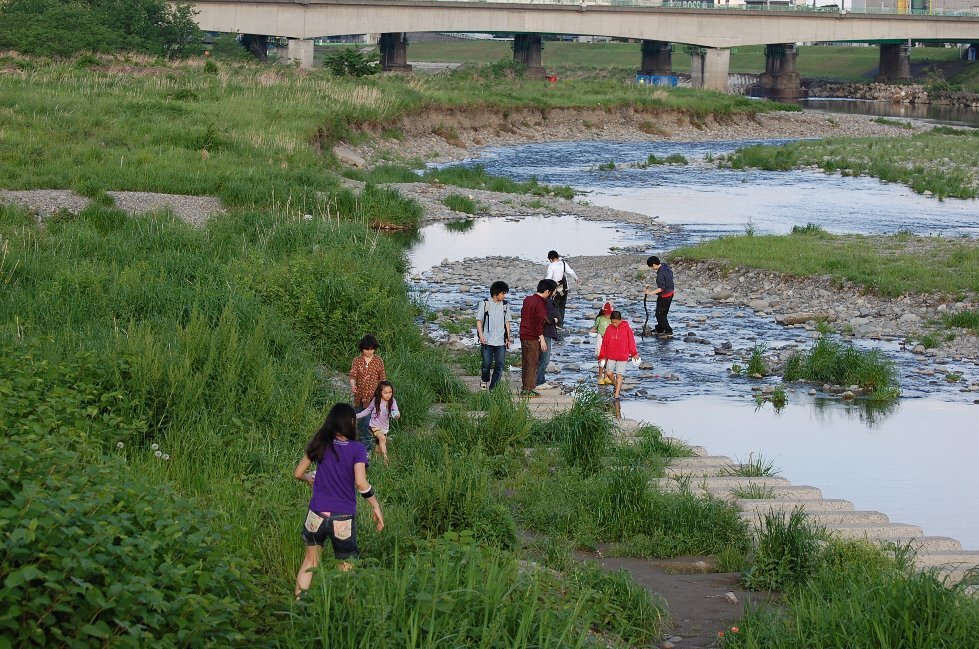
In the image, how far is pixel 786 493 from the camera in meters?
12.4

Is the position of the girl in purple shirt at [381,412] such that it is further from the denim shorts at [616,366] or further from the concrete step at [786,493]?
the denim shorts at [616,366]

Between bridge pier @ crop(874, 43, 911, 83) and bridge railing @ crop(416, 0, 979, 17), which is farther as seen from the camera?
bridge pier @ crop(874, 43, 911, 83)

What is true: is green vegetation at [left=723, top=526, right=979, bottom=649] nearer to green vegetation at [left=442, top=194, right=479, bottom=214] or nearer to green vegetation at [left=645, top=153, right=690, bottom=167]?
green vegetation at [left=442, top=194, right=479, bottom=214]

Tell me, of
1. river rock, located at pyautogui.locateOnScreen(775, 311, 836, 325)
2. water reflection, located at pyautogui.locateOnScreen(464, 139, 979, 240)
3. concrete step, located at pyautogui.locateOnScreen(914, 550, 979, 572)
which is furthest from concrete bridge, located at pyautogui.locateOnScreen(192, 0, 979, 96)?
concrete step, located at pyautogui.locateOnScreen(914, 550, 979, 572)

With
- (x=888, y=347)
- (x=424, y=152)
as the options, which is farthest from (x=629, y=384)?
(x=424, y=152)

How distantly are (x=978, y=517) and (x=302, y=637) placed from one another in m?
8.55

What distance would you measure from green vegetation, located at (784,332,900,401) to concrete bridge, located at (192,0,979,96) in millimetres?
70410

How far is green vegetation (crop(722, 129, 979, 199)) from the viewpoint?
4791 cm

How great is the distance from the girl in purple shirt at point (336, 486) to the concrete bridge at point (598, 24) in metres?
78.6

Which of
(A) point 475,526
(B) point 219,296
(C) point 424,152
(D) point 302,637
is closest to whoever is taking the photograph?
(D) point 302,637

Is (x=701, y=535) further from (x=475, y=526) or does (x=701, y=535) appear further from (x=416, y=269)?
(x=416, y=269)

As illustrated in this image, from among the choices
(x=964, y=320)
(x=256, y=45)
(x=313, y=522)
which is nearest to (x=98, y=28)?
(x=256, y=45)

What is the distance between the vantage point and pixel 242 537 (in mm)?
8844

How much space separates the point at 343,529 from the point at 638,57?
14083 centimetres
